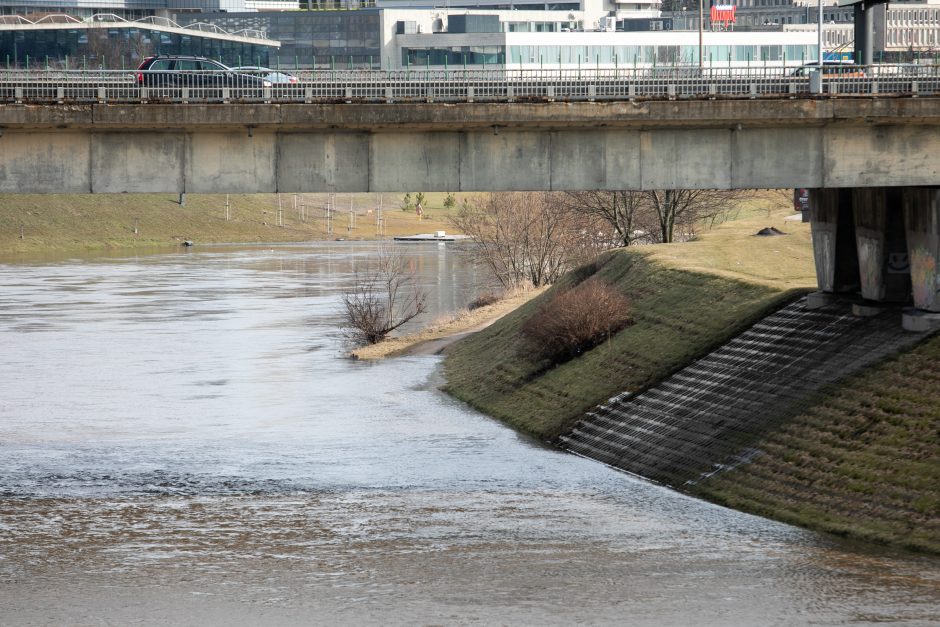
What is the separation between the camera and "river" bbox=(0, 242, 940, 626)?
3291 centimetres

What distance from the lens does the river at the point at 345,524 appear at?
32.9m

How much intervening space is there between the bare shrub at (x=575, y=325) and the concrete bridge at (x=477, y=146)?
71.5 ft

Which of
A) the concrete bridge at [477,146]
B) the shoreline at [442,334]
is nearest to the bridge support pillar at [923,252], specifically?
the concrete bridge at [477,146]

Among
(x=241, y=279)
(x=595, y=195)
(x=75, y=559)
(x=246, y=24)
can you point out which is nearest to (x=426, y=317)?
(x=595, y=195)

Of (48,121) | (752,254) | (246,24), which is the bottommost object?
(752,254)

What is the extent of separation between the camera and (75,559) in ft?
121

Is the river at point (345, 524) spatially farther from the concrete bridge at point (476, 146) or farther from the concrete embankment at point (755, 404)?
the concrete bridge at point (476, 146)

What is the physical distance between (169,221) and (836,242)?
11767 cm

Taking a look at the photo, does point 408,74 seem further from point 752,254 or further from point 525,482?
point 752,254

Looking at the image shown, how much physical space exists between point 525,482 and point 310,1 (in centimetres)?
14246

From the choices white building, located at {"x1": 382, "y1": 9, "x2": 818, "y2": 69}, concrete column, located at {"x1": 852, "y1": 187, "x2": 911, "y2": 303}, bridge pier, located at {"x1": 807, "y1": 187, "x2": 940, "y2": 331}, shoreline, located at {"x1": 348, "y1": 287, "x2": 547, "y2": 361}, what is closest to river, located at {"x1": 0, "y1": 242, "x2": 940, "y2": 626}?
shoreline, located at {"x1": 348, "y1": 287, "x2": 547, "y2": 361}

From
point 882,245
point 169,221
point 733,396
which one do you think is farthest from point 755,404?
point 169,221

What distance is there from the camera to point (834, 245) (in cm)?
5269

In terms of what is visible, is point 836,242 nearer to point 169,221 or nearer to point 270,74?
point 270,74
